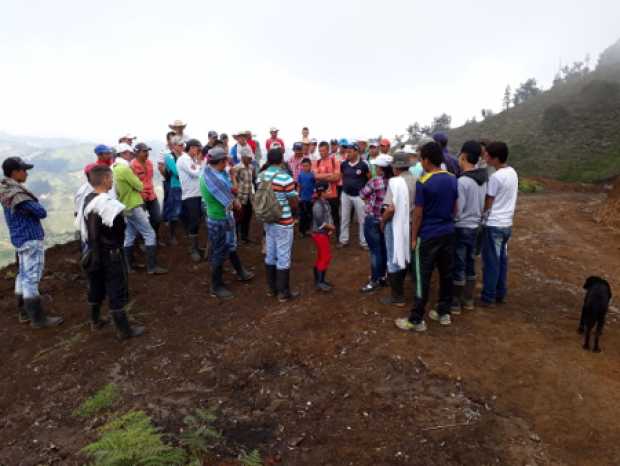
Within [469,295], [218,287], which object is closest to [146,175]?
[218,287]

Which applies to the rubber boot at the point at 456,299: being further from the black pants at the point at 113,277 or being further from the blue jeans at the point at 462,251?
the black pants at the point at 113,277

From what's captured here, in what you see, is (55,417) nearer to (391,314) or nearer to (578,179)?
(391,314)

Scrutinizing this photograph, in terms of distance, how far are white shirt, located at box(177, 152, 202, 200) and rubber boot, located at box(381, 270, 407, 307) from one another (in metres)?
4.21

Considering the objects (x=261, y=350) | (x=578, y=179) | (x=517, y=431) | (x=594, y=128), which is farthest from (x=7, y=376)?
(x=594, y=128)

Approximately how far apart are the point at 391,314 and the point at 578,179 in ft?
81.3

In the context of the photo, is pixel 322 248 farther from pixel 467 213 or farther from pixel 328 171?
pixel 328 171

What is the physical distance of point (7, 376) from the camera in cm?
459

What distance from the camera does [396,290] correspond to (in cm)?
550

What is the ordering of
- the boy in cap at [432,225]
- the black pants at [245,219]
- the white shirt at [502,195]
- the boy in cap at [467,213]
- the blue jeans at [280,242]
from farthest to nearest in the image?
the black pants at [245,219] → the blue jeans at [280,242] → the white shirt at [502,195] → the boy in cap at [467,213] → the boy in cap at [432,225]

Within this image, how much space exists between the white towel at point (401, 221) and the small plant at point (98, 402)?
357 cm

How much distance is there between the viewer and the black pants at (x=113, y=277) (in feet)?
15.3

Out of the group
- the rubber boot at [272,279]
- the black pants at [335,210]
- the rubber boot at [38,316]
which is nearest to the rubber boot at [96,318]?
the rubber boot at [38,316]

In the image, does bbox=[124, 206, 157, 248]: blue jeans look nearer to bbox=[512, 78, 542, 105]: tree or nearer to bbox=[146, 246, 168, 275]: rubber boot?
bbox=[146, 246, 168, 275]: rubber boot

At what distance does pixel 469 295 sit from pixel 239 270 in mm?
3699
